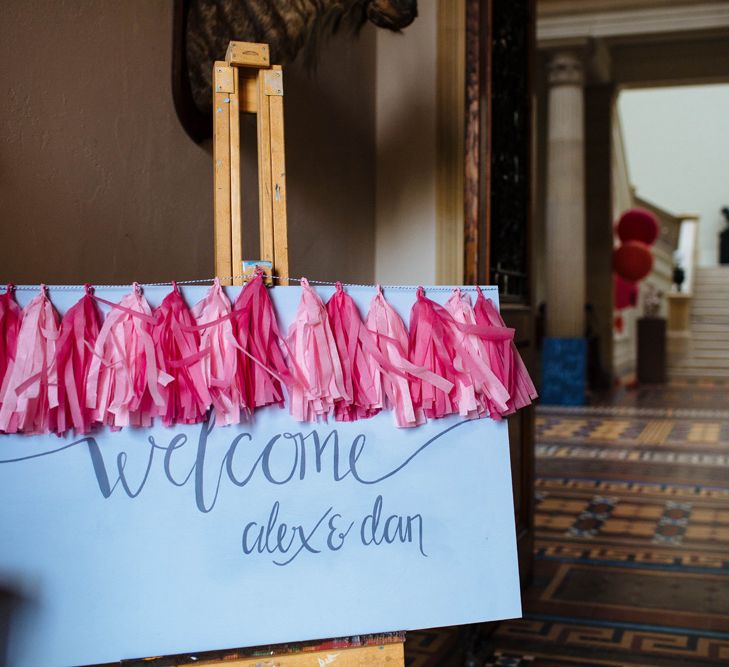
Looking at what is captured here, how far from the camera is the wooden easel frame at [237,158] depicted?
1679 millimetres

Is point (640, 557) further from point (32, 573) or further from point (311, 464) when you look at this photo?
point (32, 573)

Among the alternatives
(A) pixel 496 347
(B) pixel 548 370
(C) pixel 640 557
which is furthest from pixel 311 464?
(B) pixel 548 370

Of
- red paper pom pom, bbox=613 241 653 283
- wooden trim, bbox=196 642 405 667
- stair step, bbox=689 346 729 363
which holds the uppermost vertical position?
red paper pom pom, bbox=613 241 653 283

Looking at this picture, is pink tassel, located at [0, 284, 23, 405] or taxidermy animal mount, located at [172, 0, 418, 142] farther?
taxidermy animal mount, located at [172, 0, 418, 142]

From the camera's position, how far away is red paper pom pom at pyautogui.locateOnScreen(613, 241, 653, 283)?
1274cm

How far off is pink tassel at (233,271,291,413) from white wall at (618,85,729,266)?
22.3 meters

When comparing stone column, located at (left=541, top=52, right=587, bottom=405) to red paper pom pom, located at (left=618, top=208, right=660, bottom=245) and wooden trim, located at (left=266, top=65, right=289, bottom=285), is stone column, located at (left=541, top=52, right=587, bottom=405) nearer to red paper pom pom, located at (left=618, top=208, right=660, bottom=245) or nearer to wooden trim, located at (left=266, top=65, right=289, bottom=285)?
red paper pom pom, located at (left=618, top=208, right=660, bottom=245)

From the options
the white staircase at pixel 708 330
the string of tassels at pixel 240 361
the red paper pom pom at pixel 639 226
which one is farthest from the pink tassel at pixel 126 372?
the white staircase at pixel 708 330

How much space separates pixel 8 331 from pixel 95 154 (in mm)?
743

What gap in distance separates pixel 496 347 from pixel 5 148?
1.05 meters

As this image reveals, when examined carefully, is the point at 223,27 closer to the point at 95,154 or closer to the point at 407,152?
the point at 95,154

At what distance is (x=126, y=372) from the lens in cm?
147

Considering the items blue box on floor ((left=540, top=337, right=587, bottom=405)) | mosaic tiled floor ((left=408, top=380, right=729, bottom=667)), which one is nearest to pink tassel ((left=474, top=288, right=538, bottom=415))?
mosaic tiled floor ((left=408, top=380, right=729, bottom=667))

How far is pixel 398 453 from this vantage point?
161 centimetres
